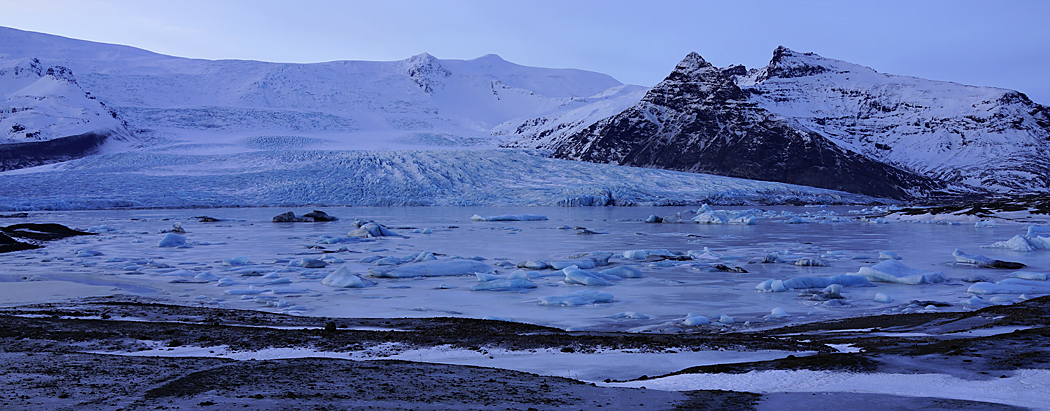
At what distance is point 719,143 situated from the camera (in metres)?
90.3

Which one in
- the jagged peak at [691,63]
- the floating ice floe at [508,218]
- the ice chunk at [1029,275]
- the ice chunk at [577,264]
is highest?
the jagged peak at [691,63]

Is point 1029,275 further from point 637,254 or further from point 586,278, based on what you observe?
point 586,278

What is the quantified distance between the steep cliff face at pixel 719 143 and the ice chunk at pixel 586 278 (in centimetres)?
7107

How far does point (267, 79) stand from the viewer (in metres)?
86.6

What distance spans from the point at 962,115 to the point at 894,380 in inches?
4443

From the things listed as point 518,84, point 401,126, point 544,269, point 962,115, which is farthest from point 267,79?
point 962,115

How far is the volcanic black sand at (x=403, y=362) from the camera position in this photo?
3.81 metres

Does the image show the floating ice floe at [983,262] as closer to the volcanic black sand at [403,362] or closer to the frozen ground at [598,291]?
the frozen ground at [598,291]

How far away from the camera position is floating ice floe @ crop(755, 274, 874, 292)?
10492 millimetres

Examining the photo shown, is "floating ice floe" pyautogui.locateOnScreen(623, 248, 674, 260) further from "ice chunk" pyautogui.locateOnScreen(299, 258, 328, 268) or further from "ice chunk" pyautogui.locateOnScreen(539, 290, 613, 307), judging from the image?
"ice chunk" pyautogui.locateOnScreen(299, 258, 328, 268)

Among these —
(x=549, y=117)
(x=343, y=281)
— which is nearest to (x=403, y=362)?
(x=343, y=281)

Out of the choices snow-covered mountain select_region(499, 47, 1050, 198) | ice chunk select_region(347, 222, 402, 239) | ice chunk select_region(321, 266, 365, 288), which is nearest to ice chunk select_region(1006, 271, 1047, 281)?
ice chunk select_region(321, 266, 365, 288)

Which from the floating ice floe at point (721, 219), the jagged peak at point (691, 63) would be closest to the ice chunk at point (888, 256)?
the floating ice floe at point (721, 219)

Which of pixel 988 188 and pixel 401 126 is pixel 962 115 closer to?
pixel 988 188
